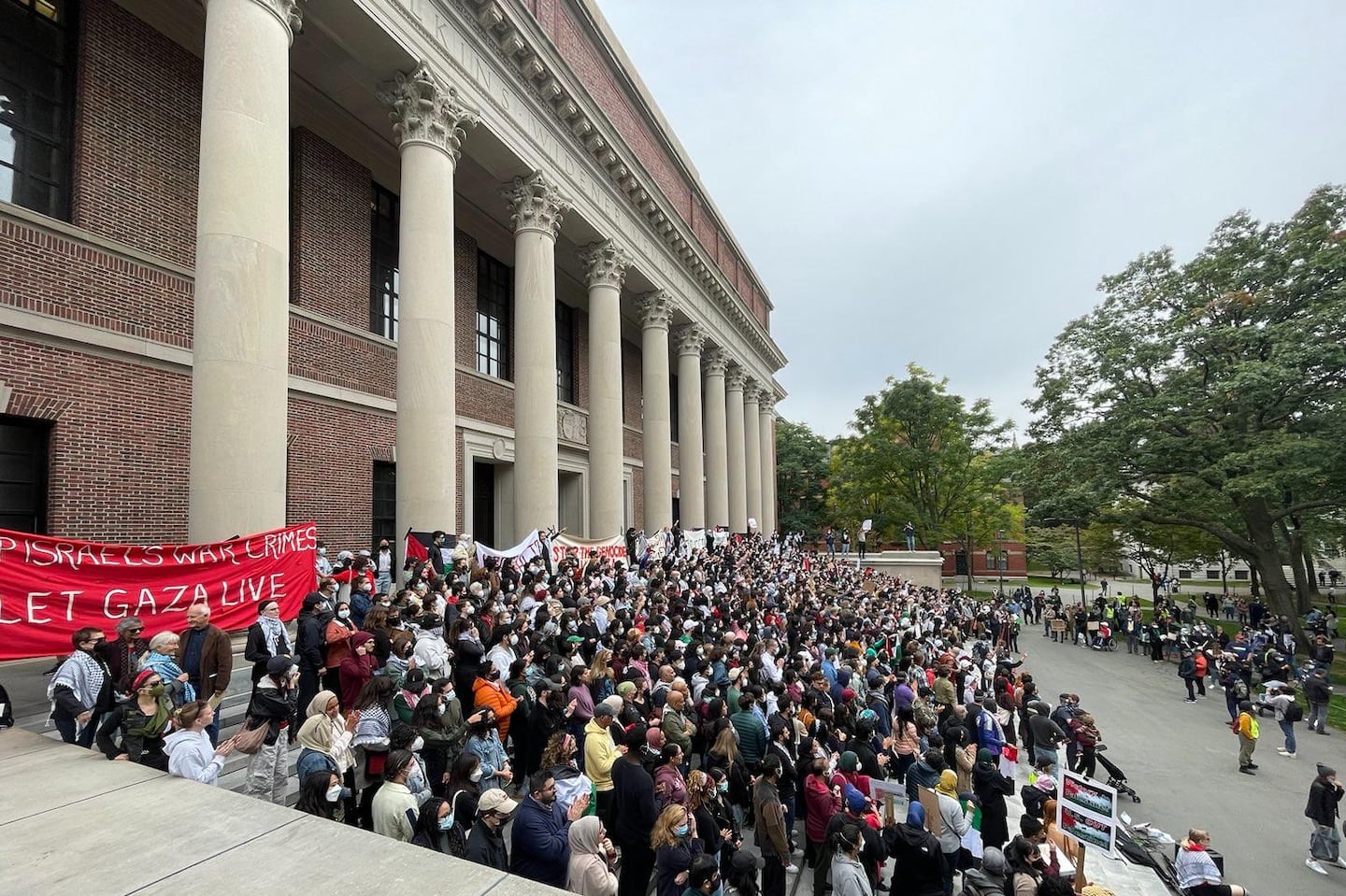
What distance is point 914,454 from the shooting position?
4916 cm

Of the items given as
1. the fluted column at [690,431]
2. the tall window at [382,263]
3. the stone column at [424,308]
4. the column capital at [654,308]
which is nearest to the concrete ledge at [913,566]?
the fluted column at [690,431]

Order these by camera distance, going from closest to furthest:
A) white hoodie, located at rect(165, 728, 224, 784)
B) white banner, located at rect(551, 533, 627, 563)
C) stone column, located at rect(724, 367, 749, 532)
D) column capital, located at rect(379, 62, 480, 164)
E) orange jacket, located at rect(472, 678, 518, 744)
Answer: white hoodie, located at rect(165, 728, 224, 784) → orange jacket, located at rect(472, 678, 518, 744) → column capital, located at rect(379, 62, 480, 164) → white banner, located at rect(551, 533, 627, 563) → stone column, located at rect(724, 367, 749, 532)

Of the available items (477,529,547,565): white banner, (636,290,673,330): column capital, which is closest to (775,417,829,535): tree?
(636,290,673,330): column capital

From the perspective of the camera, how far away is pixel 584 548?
1706 centimetres

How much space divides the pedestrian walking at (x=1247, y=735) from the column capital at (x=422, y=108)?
20362mm

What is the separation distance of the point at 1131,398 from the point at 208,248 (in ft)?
110

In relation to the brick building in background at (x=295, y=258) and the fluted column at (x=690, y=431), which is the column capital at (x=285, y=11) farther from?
the fluted column at (x=690, y=431)

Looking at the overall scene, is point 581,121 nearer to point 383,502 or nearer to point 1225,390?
point 383,502

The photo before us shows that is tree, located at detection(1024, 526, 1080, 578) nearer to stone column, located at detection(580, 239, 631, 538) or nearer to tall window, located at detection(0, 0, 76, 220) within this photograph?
stone column, located at detection(580, 239, 631, 538)

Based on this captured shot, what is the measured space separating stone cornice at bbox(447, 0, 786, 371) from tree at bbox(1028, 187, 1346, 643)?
712 inches

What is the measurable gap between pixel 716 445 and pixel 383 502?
1814 cm

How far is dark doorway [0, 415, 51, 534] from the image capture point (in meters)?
10.7

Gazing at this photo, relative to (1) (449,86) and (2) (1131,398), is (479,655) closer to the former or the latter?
(1) (449,86)

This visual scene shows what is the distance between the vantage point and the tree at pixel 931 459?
1902 inches
